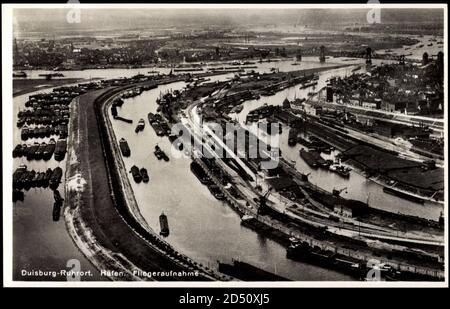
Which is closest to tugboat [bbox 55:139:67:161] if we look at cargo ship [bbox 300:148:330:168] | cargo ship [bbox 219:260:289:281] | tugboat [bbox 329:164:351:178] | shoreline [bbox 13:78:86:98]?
shoreline [bbox 13:78:86:98]

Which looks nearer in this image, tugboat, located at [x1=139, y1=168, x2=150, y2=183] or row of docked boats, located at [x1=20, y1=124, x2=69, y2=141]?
tugboat, located at [x1=139, y1=168, x2=150, y2=183]

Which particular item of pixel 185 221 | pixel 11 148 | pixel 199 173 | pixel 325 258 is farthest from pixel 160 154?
pixel 11 148

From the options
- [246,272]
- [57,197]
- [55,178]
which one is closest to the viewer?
[246,272]

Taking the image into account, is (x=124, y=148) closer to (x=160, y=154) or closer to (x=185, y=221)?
(x=160, y=154)

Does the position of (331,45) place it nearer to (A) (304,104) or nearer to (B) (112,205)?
(A) (304,104)

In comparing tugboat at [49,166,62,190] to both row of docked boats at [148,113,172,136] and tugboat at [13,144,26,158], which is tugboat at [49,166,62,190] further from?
row of docked boats at [148,113,172,136]

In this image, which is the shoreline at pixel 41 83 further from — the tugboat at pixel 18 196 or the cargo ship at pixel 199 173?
the cargo ship at pixel 199 173
